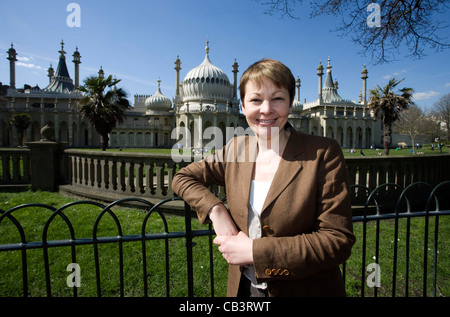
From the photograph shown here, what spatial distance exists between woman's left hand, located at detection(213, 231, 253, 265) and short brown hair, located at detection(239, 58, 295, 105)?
0.87 m

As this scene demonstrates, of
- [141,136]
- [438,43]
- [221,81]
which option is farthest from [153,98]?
[438,43]

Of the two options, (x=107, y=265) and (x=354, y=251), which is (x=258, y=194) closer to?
(x=107, y=265)

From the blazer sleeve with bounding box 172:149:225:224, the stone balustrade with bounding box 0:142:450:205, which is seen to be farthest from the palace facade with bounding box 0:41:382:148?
the blazer sleeve with bounding box 172:149:225:224

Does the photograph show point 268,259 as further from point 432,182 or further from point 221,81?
point 221,81

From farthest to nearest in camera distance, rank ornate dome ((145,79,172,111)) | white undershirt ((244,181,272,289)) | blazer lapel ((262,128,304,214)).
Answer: ornate dome ((145,79,172,111))
white undershirt ((244,181,272,289))
blazer lapel ((262,128,304,214))

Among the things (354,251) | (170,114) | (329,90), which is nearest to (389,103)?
(354,251)

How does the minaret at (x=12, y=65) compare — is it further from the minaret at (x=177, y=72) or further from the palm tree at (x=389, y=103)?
the palm tree at (x=389, y=103)

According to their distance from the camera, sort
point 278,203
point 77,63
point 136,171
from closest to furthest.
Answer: point 278,203 < point 136,171 < point 77,63

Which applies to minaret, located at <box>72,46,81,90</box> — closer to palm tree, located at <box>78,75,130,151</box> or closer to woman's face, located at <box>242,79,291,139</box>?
palm tree, located at <box>78,75,130,151</box>

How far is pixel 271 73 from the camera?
1.39m

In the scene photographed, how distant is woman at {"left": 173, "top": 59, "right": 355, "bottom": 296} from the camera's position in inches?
47.9

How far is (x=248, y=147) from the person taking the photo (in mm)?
1645

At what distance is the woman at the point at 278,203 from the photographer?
47.9 inches

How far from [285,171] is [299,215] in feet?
0.80
